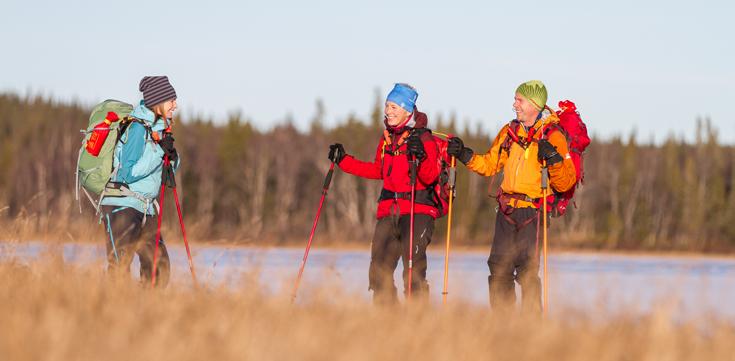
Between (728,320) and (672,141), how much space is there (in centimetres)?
11613

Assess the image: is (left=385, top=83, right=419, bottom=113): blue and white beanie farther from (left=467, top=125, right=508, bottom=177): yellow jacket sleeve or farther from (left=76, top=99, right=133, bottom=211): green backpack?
(left=76, top=99, right=133, bottom=211): green backpack

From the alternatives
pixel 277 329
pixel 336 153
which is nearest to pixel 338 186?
pixel 336 153

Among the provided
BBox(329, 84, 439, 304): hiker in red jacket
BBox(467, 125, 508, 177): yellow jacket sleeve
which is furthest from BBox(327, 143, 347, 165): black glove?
BBox(467, 125, 508, 177): yellow jacket sleeve

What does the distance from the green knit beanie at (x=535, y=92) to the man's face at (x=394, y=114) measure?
1.00m

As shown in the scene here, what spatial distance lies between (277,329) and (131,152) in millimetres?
3000

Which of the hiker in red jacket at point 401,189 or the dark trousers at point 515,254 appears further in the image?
the hiker in red jacket at point 401,189

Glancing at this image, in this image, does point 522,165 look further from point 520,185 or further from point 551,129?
point 551,129

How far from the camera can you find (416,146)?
9.55 meters

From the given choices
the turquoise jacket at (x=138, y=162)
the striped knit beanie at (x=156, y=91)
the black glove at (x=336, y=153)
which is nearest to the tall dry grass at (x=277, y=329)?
the turquoise jacket at (x=138, y=162)

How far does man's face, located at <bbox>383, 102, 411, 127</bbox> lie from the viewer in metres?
9.77

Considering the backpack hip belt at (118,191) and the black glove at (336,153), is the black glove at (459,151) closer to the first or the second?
the black glove at (336,153)

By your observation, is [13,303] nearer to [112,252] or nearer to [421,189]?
[112,252]

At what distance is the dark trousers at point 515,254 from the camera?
30.9 feet

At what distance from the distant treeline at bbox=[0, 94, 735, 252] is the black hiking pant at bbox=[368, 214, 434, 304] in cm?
7697
